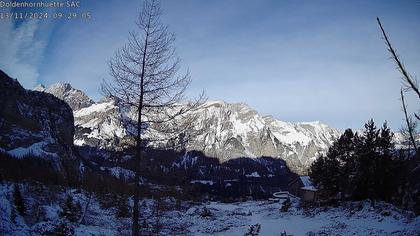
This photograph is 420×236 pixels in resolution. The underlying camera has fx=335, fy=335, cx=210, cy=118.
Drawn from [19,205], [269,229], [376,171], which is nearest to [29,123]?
[269,229]

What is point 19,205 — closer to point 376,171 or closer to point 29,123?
point 376,171

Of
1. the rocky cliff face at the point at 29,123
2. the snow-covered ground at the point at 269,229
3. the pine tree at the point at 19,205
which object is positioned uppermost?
the rocky cliff face at the point at 29,123

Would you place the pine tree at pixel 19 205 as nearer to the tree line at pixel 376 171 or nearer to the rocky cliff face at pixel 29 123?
the tree line at pixel 376 171

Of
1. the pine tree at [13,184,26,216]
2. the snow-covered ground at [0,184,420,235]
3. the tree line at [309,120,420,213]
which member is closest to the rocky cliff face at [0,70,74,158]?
the snow-covered ground at [0,184,420,235]

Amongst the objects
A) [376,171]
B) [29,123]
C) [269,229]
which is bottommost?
[269,229]

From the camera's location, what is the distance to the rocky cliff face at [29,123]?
341 ft

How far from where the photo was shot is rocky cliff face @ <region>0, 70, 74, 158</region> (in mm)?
104000

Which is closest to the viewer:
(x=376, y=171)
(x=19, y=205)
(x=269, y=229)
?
(x=19, y=205)

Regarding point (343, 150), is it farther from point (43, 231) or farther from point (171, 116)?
point (43, 231)

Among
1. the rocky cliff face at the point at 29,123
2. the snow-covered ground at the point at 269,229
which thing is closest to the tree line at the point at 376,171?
the snow-covered ground at the point at 269,229

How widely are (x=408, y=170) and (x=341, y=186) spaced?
8730 millimetres

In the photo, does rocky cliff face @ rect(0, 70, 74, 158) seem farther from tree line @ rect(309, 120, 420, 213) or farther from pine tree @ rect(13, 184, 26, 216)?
tree line @ rect(309, 120, 420, 213)

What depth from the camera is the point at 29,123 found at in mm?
120062

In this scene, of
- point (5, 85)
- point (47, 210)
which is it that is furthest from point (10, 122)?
point (47, 210)
